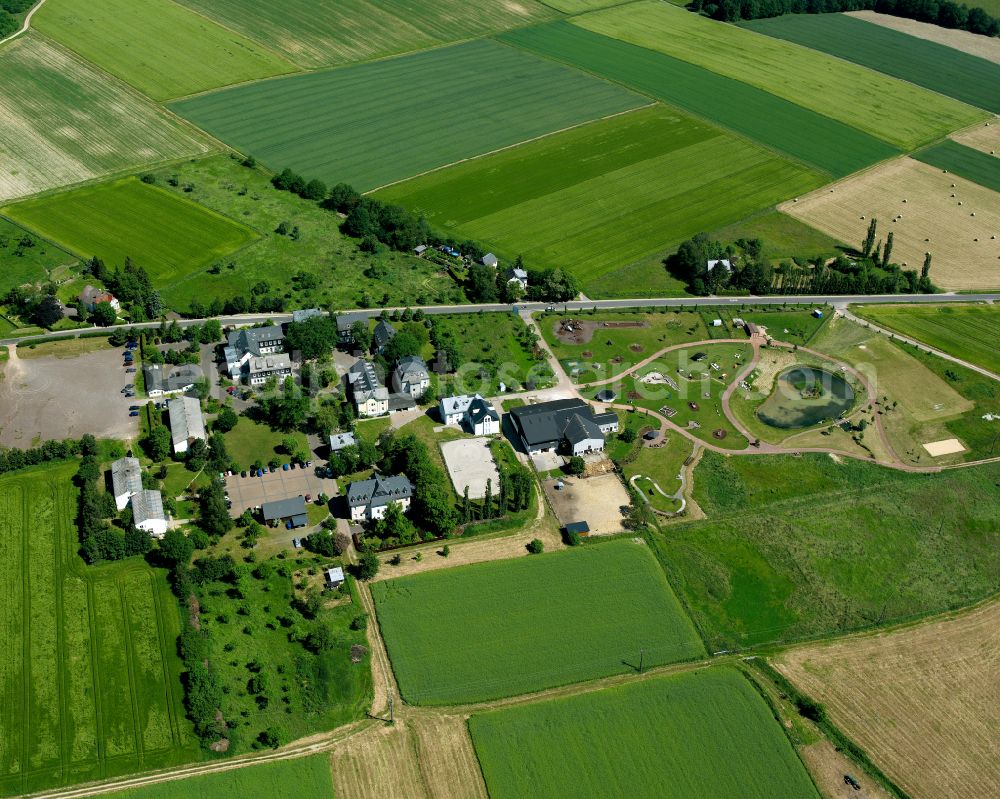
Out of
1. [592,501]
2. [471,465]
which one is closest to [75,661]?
[471,465]

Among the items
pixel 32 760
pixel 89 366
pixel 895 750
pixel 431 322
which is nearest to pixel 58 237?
pixel 89 366

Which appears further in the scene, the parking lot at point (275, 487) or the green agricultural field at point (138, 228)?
the green agricultural field at point (138, 228)

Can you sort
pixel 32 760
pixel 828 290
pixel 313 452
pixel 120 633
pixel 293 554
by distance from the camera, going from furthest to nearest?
pixel 828 290
pixel 313 452
pixel 293 554
pixel 120 633
pixel 32 760

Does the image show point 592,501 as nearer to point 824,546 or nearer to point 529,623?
point 529,623

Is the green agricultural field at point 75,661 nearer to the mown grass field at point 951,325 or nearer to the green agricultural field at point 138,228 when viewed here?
the green agricultural field at point 138,228

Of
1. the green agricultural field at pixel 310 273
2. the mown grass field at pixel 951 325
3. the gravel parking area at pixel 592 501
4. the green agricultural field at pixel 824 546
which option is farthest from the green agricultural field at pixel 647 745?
the mown grass field at pixel 951 325

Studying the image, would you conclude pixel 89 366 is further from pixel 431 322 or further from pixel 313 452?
pixel 431 322
